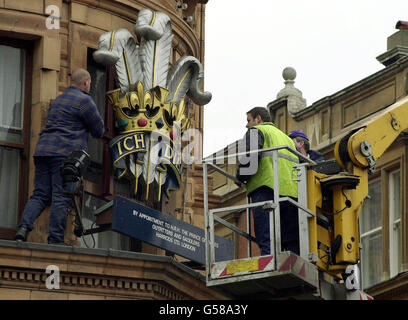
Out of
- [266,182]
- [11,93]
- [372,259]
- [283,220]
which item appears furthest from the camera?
[372,259]

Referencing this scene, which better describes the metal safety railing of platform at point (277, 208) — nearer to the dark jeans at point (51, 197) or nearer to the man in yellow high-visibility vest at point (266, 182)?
the man in yellow high-visibility vest at point (266, 182)

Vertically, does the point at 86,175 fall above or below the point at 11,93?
below

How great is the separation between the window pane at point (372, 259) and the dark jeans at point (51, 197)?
12738 mm

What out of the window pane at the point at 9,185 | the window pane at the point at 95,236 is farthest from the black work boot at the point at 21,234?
the window pane at the point at 95,236

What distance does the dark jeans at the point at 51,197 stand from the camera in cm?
2695

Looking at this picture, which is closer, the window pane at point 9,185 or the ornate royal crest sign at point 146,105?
the window pane at point 9,185

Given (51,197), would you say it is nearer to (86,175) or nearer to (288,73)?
(86,175)

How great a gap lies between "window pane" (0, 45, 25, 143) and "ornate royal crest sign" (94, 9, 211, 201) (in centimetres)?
123

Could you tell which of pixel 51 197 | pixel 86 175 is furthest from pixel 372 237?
pixel 51 197

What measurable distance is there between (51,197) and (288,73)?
709 inches

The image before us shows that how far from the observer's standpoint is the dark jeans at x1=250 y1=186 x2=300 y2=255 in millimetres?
25281

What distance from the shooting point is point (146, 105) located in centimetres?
2862

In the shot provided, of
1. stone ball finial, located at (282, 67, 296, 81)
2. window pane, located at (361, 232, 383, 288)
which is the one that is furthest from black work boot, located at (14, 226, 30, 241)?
stone ball finial, located at (282, 67, 296, 81)

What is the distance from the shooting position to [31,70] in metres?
28.5
